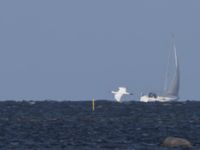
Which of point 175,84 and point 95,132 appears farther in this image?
point 175,84

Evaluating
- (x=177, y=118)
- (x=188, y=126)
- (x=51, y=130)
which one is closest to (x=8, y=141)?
(x=51, y=130)

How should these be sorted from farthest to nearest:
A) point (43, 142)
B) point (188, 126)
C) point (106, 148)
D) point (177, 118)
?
point (177, 118)
point (188, 126)
point (43, 142)
point (106, 148)

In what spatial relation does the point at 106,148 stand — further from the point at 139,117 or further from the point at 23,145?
the point at 139,117

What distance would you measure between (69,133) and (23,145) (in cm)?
1494

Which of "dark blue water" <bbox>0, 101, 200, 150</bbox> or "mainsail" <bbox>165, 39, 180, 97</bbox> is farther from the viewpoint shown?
"mainsail" <bbox>165, 39, 180, 97</bbox>

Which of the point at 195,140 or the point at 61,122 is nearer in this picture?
the point at 195,140

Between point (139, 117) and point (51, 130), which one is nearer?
point (51, 130)

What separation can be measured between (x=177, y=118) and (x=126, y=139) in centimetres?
4325

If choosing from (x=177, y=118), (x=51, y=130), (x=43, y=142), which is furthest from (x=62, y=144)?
(x=177, y=118)

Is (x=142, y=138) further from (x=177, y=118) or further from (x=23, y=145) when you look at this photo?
(x=177, y=118)

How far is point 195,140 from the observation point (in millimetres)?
87125

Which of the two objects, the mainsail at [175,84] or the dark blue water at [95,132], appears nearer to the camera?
the dark blue water at [95,132]

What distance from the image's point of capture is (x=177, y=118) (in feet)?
426

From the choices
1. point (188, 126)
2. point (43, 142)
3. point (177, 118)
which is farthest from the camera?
point (177, 118)
